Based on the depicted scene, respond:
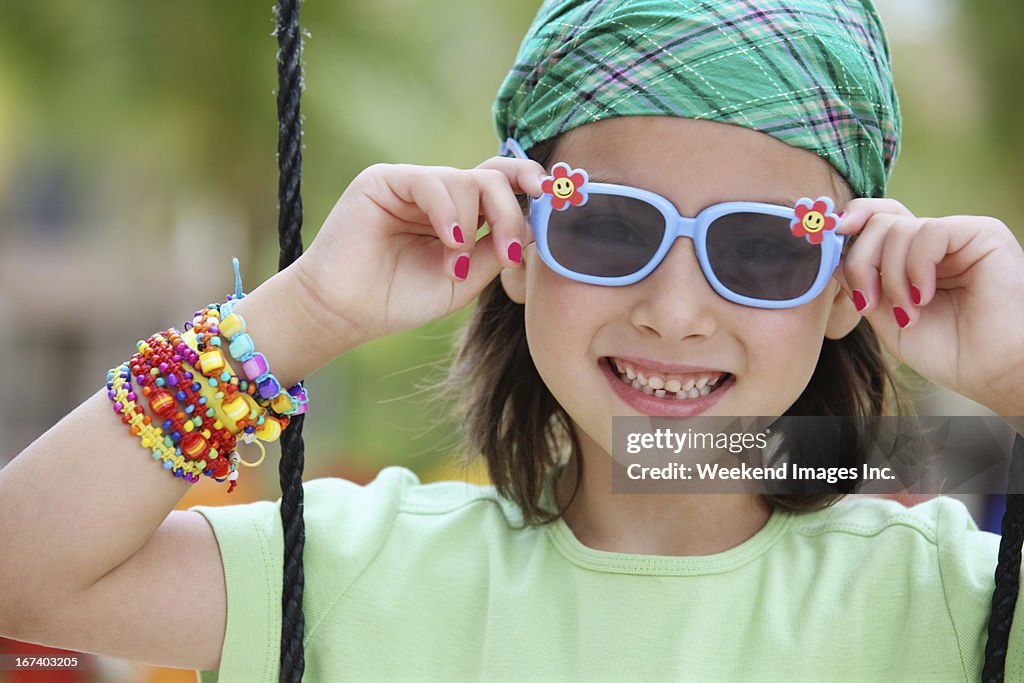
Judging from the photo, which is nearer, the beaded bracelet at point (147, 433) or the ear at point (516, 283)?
the beaded bracelet at point (147, 433)

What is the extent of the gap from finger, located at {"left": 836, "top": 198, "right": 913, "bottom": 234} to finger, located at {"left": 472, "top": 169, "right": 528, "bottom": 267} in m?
0.48

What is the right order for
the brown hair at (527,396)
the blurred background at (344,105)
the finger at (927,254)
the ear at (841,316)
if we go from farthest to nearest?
1. the blurred background at (344,105)
2. the brown hair at (527,396)
3. the ear at (841,316)
4. the finger at (927,254)

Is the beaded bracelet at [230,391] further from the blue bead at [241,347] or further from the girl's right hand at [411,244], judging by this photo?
the girl's right hand at [411,244]

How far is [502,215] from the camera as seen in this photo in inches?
65.2

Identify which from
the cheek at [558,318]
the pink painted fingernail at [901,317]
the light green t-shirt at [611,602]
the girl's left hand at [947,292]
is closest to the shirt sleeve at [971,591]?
the light green t-shirt at [611,602]

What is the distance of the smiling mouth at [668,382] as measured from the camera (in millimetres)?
1750

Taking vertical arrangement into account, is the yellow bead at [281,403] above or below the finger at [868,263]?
below

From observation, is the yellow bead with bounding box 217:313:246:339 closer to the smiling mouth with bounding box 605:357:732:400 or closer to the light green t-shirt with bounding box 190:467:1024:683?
the light green t-shirt with bounding box 190:467:1024:683

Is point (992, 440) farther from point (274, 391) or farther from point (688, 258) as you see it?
point (274, 391)

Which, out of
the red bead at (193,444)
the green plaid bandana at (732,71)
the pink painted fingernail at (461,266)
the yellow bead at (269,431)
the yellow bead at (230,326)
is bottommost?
the red bead at (193,444)

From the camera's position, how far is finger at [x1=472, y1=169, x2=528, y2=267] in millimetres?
1658

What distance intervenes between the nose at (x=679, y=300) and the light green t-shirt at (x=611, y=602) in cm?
44

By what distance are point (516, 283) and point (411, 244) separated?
0.29 m

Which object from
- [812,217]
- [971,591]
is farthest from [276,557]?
[971,591]
